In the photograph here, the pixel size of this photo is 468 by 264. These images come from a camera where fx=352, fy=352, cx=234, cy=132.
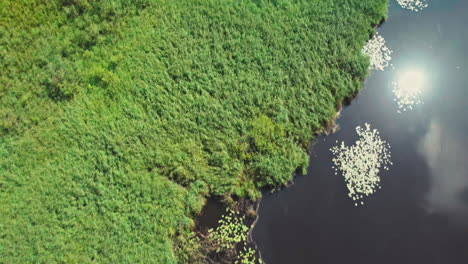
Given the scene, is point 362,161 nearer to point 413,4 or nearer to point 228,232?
point 228,232

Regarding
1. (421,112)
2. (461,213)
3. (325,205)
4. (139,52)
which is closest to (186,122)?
(139,52)

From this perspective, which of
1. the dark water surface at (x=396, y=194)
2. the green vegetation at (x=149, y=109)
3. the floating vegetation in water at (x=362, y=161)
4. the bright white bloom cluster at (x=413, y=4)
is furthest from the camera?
the bright white bloom cluster at (x=413, y=4)

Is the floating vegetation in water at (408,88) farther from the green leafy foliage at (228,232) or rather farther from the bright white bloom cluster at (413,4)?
the green leafy foliage at (228,232)

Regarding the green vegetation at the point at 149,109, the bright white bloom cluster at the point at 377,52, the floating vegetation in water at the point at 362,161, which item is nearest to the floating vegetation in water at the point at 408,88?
the bright white bloom cluster at the point at 377,52

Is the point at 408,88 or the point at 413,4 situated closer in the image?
the point at 408,88

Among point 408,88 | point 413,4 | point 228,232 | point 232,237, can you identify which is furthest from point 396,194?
point 413,4

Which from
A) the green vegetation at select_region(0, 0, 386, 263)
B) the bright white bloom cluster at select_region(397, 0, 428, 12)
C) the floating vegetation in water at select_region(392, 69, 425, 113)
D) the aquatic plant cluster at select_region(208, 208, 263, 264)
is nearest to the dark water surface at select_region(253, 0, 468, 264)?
the floating vegetation in water at select_region(392, 69, 425, 113)
